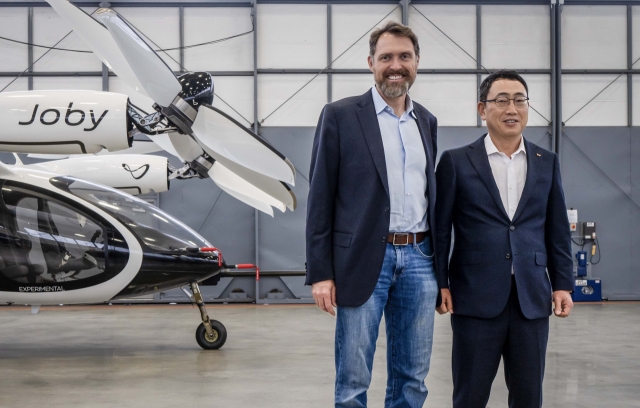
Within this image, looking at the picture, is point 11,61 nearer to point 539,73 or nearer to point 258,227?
point 258,227

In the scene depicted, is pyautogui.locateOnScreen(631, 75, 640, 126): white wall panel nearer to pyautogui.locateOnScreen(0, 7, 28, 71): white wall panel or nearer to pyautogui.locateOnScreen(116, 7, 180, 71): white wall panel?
pyautogui.locateOnScreen(116, 7, 180, 71): white wall panel

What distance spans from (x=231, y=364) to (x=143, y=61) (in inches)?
113

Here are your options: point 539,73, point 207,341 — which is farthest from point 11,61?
point 539,73

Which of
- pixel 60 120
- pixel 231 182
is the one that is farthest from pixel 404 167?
pixel 231 182

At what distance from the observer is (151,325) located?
26.8 feet

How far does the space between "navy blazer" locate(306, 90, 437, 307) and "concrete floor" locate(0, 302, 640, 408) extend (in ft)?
6.97

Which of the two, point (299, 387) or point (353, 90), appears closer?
point (299, 387)

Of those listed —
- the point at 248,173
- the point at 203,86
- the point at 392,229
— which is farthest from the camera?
the point at 248,173

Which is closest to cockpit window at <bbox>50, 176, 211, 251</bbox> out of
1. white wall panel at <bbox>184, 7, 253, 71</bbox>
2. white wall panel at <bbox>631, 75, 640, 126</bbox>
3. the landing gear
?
the landing gear

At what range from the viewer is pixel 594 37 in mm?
11750

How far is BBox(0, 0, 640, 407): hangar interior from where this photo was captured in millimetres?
11367

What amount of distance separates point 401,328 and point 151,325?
6419 millimetres

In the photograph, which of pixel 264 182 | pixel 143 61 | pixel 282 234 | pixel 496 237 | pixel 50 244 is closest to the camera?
pixel 496 237

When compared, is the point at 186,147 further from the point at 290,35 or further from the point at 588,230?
the point at 588,230
